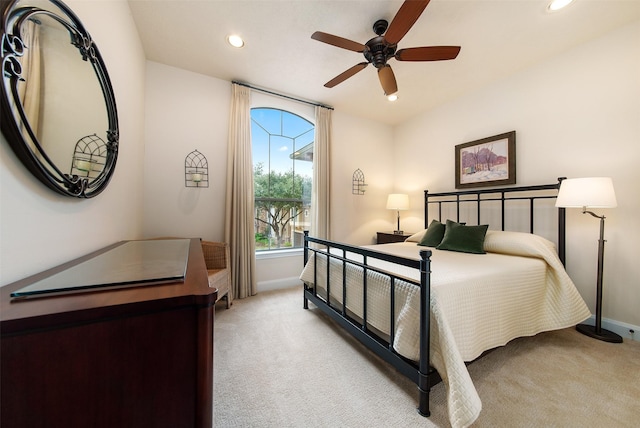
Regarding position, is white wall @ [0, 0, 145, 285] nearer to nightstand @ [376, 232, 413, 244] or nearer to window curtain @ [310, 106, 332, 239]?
window curtain @ [310, 106, 332, 239]

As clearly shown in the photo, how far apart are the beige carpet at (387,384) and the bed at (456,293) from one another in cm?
17

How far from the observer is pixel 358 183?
161 inches

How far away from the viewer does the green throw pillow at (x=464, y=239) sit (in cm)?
247

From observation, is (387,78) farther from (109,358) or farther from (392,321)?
(109,358)

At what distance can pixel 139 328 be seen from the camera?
0.58 m

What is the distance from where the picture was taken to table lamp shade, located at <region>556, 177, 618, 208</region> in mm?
1884

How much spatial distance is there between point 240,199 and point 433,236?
8.14 feet

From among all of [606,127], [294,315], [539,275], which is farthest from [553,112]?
[294,315]

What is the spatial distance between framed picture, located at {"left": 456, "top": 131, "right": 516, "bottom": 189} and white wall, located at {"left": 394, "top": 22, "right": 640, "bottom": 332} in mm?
92

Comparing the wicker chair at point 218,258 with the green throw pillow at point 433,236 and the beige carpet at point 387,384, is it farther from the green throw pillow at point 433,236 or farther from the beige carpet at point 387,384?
the green throw pillow at point 433,236

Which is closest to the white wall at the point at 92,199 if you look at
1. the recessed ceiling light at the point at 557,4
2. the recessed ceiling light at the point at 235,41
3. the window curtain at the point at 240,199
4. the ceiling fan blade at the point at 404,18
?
the recessed ceiling light at the point at 235,41

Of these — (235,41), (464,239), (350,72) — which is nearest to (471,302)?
(464,239)

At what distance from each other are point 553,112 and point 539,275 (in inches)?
72.0

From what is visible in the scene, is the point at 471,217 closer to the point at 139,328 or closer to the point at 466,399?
the point at 466,399
